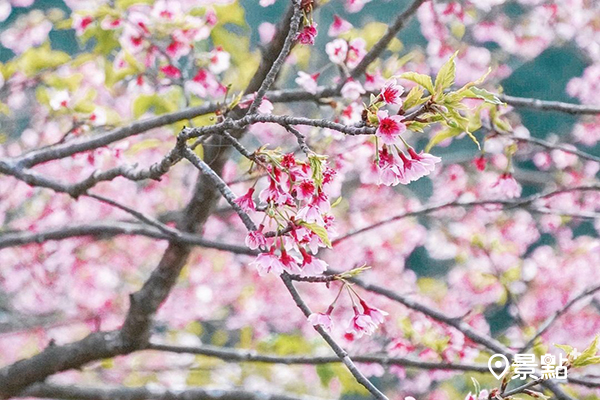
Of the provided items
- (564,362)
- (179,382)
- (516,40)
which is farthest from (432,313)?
(179,382)

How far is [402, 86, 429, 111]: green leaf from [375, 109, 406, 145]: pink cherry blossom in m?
0.10

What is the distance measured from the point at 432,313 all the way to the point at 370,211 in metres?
4.46

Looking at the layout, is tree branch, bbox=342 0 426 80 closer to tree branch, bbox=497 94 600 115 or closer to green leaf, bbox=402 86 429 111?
A: tree branch, bbox=497 94 600 115

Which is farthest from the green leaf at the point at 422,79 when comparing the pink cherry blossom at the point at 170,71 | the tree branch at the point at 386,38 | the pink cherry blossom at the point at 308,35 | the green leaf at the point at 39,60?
the green leaf at the point at 39,60

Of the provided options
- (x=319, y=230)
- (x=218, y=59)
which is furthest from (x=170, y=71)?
(x=319, y=230)

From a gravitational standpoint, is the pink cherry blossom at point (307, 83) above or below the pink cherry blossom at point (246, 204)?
above

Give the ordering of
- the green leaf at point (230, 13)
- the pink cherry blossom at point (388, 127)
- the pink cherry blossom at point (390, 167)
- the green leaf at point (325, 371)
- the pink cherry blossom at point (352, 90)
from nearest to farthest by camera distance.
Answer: the pink cherry blossom at point (388, 127), the pink cherry blossom at point (390, 167), the pink cherry blossom at point (352, 90), the green leaf at point (230, 13), the green leaf at point (325, 371)

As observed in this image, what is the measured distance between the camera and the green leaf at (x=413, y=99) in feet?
4.01

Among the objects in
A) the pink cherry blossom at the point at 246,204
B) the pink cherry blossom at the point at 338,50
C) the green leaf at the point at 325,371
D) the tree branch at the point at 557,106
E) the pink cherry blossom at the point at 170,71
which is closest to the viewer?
the pink cherry blossom at the point at 246,204

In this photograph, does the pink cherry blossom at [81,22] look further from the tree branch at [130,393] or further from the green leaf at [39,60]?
the tree branch at [130,393]

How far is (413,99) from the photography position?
Answer: 1233 millimetres

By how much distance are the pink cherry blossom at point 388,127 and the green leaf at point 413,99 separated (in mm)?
103

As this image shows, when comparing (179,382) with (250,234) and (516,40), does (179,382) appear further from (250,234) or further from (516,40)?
(250,234)

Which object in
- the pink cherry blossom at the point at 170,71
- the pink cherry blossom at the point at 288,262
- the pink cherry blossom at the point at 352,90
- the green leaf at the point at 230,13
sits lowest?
the pink cherry blossom at the point at 288,262
